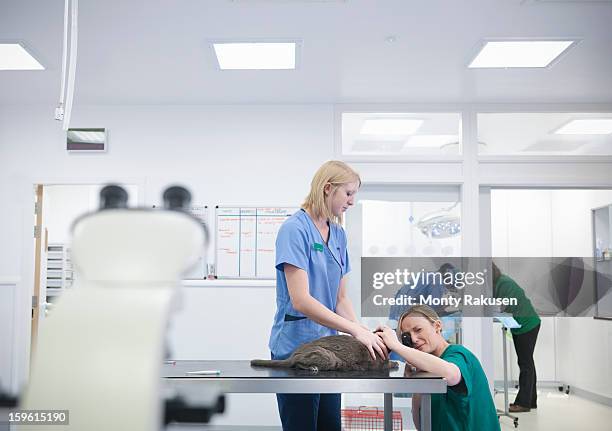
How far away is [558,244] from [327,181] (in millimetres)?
2346

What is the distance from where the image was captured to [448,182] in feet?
11.8

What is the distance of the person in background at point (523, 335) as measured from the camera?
338cm

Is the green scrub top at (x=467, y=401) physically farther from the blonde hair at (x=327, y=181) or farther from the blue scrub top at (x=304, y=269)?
the blonde hair at (x=327, y=181)

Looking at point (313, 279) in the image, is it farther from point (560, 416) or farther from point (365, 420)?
point (560, 416)

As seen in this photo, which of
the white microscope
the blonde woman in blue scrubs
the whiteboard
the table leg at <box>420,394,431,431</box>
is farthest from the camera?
the whiteboard

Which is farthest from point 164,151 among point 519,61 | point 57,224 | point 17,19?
point 57,224

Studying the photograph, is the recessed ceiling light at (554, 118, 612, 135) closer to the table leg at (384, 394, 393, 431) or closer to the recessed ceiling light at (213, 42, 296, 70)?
the recessed ceiling light at (213, 42, 296, 70)

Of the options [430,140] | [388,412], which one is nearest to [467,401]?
[388,412]

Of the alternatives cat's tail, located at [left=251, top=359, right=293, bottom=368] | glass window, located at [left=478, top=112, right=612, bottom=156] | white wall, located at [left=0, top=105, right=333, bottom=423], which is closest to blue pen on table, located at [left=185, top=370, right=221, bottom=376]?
cat's tail, located at [left=251, top=359, right=293, bottom=368]

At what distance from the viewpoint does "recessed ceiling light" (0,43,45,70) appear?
9.04ft

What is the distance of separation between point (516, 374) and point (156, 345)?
349cm

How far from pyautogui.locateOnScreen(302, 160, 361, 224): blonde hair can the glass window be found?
2.28m

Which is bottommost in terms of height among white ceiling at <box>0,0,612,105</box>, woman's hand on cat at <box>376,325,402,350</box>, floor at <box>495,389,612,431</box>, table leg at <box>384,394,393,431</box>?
floor at <box>495,389,612,431</box>

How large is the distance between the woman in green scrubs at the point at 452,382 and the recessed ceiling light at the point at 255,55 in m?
1.68
